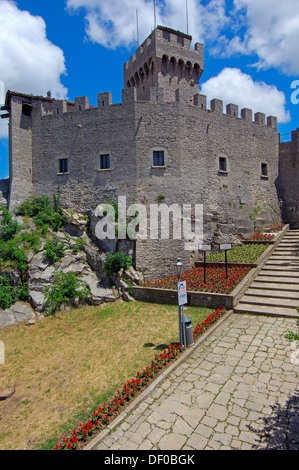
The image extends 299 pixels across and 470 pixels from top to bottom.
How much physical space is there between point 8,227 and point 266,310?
551 inches

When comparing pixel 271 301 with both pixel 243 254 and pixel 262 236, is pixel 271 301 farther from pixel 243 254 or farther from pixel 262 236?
pixel 262 236

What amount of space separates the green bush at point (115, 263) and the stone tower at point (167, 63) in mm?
12658

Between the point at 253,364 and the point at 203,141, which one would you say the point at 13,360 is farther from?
the point at 203,141

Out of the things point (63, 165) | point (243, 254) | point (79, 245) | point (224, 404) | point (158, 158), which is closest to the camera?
point (224, 404)

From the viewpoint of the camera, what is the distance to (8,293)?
12.9 metres

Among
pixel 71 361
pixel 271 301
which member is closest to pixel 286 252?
pixel 271 301

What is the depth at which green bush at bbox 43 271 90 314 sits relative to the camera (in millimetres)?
12969

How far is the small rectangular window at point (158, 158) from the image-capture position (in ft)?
53.9

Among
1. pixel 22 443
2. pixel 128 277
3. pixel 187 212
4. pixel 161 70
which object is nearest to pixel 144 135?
pixel 187 212

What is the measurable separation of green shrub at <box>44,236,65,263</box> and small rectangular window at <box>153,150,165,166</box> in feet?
24.6

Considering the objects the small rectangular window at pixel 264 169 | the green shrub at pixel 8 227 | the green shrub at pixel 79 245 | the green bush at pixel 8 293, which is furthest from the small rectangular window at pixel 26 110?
the small rectangular window at pixel 264 169

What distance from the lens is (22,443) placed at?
5250 mm

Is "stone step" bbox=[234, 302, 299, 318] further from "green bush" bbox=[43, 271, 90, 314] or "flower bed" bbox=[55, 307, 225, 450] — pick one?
"green bush" bbox=[43, 271, 90, 314]

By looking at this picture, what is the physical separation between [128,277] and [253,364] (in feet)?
28.2
